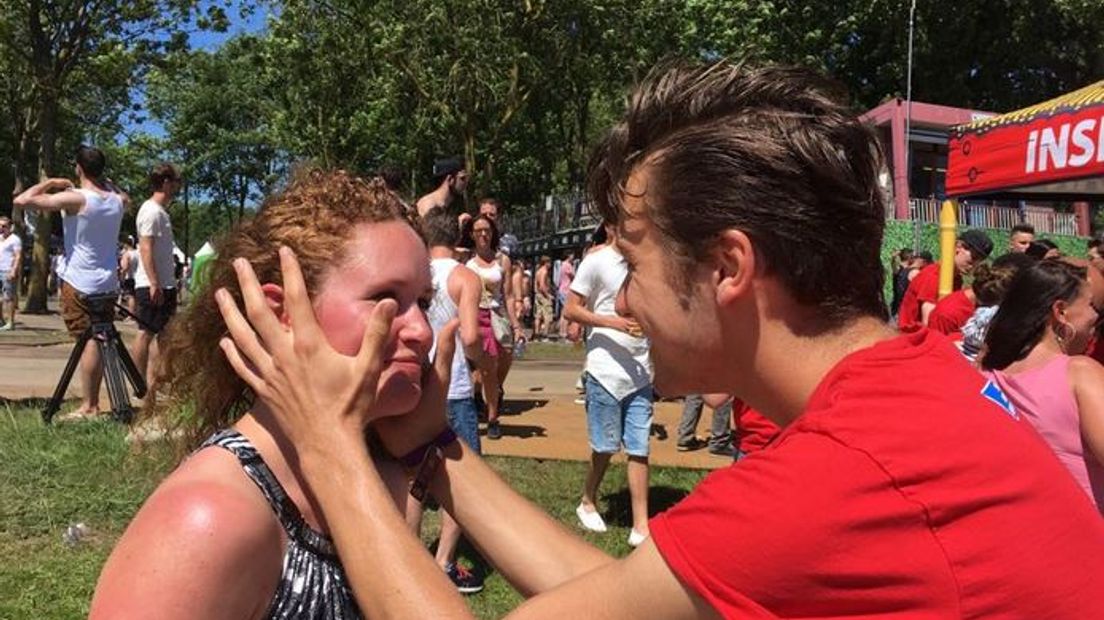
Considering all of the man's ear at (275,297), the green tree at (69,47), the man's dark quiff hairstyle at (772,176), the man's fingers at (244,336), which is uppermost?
the green tree at (69,47)

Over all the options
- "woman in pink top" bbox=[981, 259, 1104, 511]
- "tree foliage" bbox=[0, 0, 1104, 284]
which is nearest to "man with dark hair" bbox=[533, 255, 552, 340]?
"tree foliage" bbox=[0, 0, 1104, 284]

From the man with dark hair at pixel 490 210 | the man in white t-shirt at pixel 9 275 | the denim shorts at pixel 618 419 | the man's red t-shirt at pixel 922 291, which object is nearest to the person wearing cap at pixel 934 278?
the man's red t-shirt at pixel 922 291

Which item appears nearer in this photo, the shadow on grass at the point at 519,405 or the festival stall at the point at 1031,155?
the festival stall at the point at 1031,155

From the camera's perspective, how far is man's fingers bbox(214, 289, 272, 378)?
4.81 feet

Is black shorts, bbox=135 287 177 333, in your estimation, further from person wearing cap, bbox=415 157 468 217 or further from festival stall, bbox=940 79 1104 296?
festival stall, bbox=940 79 1104 296

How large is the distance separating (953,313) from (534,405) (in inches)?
176

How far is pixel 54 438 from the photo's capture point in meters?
6.38

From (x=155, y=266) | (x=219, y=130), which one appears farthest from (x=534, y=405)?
(x=219, y=130)

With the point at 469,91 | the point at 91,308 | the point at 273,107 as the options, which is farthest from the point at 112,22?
the point at 91,308

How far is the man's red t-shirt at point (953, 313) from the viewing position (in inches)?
240

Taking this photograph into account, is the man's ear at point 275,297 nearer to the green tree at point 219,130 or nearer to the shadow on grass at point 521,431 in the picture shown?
the shadow on grass at point 521,431

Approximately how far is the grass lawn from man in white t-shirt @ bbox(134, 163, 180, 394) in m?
1.03

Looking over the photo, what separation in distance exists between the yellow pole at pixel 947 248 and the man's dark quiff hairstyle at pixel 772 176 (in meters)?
5.52

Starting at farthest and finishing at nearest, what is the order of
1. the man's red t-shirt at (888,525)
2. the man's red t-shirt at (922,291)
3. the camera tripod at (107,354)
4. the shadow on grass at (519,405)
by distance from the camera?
the shadow on grass at (519,405) → the man's red t-shirt at (922,291) → the camera tripod at (107,354) → the man's red t-shirt at (888,525)
